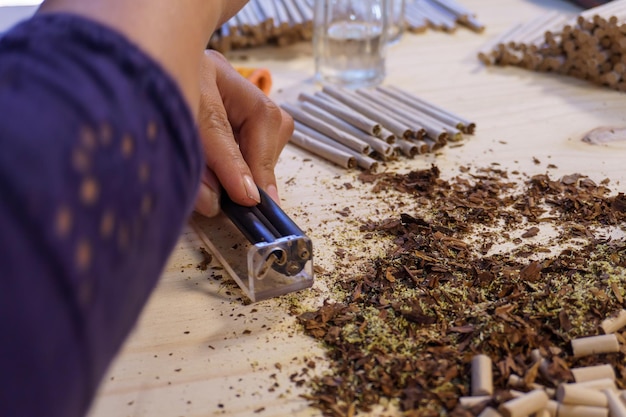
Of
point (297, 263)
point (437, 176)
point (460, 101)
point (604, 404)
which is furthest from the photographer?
point (460, 101)

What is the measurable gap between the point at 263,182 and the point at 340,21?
75 centimetres

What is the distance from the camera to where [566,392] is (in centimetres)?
79

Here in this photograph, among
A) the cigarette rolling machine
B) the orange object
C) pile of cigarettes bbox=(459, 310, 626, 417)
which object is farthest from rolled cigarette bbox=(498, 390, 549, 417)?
the orange object

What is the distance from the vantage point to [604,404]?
79 cm

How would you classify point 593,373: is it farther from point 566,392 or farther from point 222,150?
point 222,150

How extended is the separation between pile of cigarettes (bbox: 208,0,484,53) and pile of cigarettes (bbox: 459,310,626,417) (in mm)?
1316

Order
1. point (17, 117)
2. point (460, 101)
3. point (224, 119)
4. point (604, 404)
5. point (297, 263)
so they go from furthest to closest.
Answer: point (460, 101)
point (224, 119)
point (297, 263)
point (604, 404)
point (17, 117)

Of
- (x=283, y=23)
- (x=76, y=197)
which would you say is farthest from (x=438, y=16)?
(x=76, y=197)

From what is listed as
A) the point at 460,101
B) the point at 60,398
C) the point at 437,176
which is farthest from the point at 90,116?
the point at 460,101

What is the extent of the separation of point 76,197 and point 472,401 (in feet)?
1.84

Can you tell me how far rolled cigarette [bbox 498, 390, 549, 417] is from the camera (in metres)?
0.77

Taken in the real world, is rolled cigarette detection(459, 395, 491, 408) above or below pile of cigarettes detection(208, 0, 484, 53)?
below

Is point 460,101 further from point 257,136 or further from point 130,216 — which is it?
point 130,216

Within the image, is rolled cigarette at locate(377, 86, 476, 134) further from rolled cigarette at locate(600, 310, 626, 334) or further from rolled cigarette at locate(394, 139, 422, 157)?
rolled cigarette at locate(600, 310, 626, 334)
